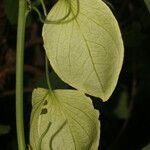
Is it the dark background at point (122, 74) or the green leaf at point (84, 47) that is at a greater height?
the green leaf at point (84, 47)

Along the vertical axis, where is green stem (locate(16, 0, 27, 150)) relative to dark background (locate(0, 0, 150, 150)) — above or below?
above

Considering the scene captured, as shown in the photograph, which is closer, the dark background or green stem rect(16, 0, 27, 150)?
green stem rect(16, 0, 27, 150)

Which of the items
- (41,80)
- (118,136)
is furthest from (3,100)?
(118,136)

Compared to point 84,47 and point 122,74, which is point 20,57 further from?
point 122,74

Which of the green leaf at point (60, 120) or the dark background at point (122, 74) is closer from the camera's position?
the green leaf at point (60, 120)

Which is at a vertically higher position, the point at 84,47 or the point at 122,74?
the point at 84,47

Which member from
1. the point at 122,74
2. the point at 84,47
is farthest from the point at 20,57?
the point at 122,74
